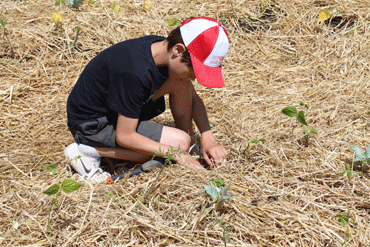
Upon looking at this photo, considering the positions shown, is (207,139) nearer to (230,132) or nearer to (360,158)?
(230,132)

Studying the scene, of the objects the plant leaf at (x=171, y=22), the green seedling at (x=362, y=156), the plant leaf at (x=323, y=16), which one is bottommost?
the green seedling at (x=362, y=156)

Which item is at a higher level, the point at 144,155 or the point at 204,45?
the point at 204,45

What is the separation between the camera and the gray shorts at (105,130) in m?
1.81

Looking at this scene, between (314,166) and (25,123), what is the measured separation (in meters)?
1.90

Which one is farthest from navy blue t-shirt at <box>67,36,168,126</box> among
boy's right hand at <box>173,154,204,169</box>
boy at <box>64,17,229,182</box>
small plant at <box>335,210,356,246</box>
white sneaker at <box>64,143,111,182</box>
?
small plant at <box>335,210,356,246</box>

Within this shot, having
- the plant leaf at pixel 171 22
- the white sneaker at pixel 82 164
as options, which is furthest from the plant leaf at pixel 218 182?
the plant leaf at pixel 171 22

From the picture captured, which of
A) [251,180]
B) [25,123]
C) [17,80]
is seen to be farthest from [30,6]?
[251,180]

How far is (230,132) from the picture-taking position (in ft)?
7.09

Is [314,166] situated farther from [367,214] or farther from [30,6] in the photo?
[30,6]

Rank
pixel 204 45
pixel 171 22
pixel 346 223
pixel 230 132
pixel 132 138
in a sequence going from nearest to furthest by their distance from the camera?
pixel 346 223 → pixel 204 45 → pixel 132 138 → pixel 230 132 → pixel 171 22

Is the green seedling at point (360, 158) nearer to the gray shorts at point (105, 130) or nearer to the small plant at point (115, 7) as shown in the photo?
the gray shorts at point (105, 130)

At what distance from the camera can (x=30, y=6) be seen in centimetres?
331

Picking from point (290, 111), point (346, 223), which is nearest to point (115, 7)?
point (290, 111)

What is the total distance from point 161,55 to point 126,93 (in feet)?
0.83
